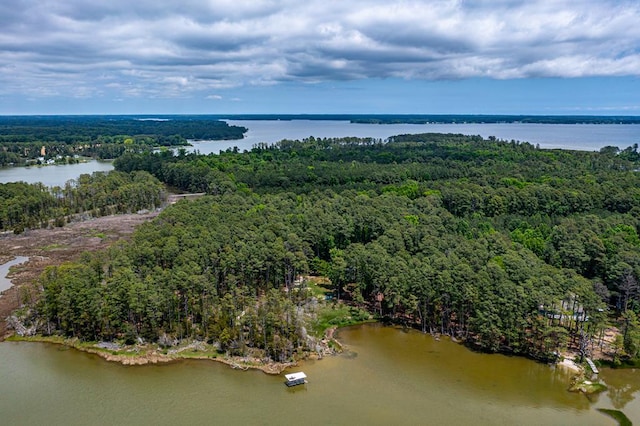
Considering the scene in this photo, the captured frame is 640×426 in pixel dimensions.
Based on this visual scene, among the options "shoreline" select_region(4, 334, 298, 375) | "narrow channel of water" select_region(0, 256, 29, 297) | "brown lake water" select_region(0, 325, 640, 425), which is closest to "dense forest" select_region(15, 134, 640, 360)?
"shoreline" select_region(4, 334, 298, 375)

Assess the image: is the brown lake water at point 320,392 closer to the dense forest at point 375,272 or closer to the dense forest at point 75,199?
the dense forest at point 375,272

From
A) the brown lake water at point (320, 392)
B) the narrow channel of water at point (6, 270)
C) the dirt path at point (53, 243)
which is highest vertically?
the dirt path at point (53, 243)

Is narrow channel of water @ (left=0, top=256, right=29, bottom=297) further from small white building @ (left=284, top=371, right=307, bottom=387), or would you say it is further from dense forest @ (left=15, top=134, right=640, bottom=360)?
small white building @ (left=284, top=371, right=307, bottom=387)

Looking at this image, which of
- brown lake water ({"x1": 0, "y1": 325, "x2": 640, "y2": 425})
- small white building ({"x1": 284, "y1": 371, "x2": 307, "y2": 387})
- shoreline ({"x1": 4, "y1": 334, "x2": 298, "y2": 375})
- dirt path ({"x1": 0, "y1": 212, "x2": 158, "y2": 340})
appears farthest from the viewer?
dirt path ({"x1": 0, "y1": 212, "x2": 158, "y2": 340})

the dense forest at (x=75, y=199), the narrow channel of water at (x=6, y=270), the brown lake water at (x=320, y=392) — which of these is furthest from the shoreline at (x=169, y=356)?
the dense forest at (x=75, y=199)

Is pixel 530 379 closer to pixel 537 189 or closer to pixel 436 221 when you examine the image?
pixel 436 221

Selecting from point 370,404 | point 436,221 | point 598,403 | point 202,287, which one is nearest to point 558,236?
point 436,221
